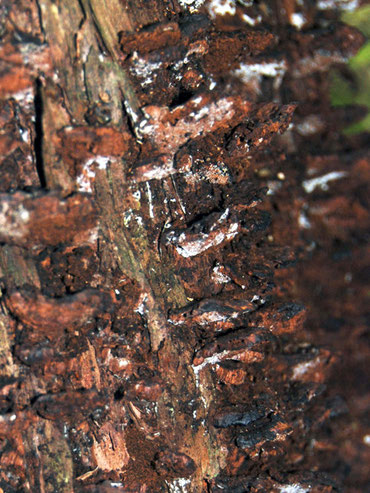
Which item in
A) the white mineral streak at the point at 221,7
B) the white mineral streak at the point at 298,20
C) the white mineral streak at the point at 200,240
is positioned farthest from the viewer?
the white mineral streak at the point at 298,20

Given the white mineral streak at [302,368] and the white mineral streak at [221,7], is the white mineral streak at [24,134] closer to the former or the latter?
the white mineral streak at [221,7]

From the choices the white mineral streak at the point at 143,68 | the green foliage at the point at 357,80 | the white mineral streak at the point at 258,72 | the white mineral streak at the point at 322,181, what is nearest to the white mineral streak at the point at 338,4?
the green foliage at the point at 357,80

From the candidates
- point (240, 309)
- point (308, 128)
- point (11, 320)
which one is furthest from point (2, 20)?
point (308, 128)

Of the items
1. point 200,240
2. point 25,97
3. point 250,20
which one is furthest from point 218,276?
point 250,20

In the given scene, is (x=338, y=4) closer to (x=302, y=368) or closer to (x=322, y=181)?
(x=322, y=181)

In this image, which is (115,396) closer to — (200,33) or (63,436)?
(63,436)

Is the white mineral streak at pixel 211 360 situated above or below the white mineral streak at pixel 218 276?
below

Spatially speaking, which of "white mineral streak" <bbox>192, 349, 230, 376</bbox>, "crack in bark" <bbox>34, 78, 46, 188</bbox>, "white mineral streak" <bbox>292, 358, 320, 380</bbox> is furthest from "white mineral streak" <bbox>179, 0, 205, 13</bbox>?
"white mineral streak" <bbox>292, 358, 320, 380</bbox>
